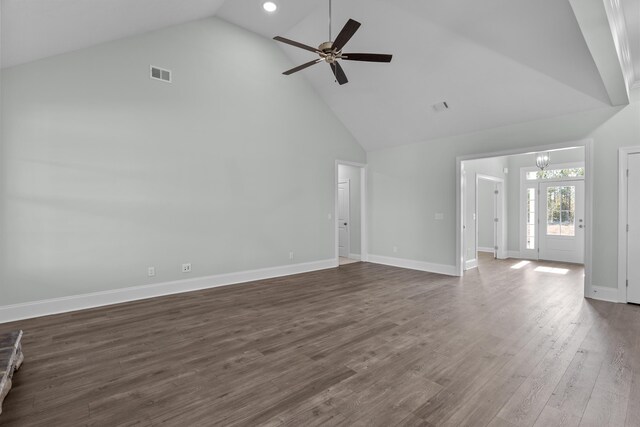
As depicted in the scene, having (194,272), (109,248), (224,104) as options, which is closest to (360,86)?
(224,104)

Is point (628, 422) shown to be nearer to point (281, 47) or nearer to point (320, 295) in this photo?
point (320, 295)

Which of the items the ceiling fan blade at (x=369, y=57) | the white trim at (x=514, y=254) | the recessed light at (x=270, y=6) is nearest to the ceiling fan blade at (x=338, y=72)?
the ceiling fan blade at (x=369, y=57)

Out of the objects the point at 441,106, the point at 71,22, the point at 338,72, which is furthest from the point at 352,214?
the point at 71,22

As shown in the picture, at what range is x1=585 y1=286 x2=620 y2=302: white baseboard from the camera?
167 inches

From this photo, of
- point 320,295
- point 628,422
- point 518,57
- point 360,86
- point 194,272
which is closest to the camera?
point 628,422

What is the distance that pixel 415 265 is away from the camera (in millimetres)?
6598

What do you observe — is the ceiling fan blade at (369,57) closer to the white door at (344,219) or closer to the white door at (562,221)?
the white door at (344,219)

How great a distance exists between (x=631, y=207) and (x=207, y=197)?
615cm

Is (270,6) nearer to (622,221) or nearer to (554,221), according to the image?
(622,221)

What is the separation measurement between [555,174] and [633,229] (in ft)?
12.7

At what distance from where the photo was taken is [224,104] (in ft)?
17.3

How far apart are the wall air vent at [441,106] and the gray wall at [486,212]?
12.5 feet

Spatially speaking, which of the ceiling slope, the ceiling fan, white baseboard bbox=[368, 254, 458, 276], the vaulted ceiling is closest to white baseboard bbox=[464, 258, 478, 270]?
white baseboard bbox=[368, 254, 458, 276]

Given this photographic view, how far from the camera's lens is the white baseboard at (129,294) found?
3625 millimetres
